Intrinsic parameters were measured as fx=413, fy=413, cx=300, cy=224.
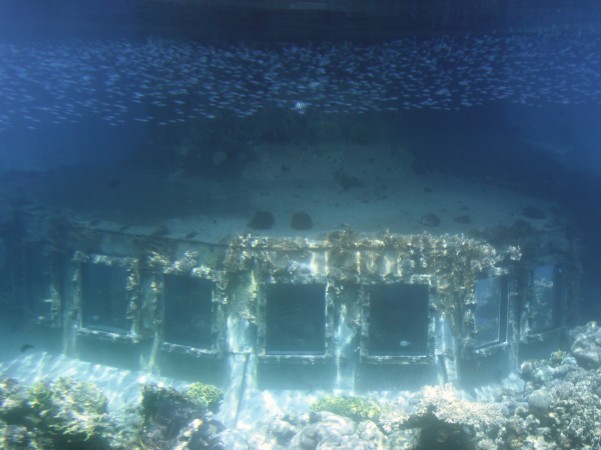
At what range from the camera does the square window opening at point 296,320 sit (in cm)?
1200

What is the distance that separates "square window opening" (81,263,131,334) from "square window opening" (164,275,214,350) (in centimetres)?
121

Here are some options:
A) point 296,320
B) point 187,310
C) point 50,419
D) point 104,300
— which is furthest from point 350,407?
point 104,300

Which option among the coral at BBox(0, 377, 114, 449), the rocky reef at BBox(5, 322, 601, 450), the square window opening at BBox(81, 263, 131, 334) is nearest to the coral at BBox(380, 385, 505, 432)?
the rocky reef at BBox(5, 322, 601, 450)

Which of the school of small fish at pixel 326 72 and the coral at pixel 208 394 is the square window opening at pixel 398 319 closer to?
the coral at pixel 208 394

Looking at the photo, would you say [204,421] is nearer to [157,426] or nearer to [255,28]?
[157,426]

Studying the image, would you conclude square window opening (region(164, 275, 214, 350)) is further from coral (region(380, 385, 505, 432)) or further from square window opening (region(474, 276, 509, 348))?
square window opening (region(474, 276, 509, 348))

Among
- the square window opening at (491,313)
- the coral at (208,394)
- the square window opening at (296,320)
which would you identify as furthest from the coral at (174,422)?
the square window opening at (491,313)

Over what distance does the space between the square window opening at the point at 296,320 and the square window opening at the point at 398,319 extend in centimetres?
154

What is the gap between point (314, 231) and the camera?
12250 millimetres

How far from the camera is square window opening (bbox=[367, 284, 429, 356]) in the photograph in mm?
12172

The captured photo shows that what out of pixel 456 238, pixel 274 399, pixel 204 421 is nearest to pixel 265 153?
pixel 456 238

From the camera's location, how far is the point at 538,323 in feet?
46.9

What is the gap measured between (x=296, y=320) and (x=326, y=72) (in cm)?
958

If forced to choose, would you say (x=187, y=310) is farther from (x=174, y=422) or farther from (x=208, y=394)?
(x=174, y=422)
